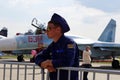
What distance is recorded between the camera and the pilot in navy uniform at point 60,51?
4789mm

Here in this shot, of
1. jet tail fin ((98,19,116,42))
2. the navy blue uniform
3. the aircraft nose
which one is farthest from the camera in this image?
jet tail fin ((98,19,116,42))

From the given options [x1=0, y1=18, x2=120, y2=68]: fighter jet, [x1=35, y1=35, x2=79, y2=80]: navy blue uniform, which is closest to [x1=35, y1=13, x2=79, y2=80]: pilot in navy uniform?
[x1=35, y1=35, x2=79, y2=80]: navy blue uniform

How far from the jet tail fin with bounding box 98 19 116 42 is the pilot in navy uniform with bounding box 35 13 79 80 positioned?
3350cm

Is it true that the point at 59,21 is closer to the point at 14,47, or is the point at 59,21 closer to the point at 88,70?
the point at 88,70

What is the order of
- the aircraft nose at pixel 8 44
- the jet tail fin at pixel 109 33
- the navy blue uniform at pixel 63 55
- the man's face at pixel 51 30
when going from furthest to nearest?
the jet tail fin at pixel 109 33 < the aircraft nose at pixel 8 44 < the man's face at pixel 51 30 < the navy blue uniform at pixel 63 55

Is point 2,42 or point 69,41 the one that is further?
point 2,42

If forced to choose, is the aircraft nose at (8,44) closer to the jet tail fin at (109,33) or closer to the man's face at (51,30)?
the jet tail fin at (109,33)

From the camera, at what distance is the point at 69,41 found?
191 inches

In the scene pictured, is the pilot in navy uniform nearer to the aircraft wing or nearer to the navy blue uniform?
the navy blue uniform

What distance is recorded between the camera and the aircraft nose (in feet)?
105

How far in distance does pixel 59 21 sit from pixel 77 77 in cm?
76

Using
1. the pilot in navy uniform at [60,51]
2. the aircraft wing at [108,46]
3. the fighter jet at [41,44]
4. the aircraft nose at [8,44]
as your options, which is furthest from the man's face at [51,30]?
the aircraft nose at [8,44]

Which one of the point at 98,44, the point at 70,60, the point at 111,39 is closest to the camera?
the point at 70,60

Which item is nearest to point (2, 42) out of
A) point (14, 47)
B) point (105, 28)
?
point (14, 47)
